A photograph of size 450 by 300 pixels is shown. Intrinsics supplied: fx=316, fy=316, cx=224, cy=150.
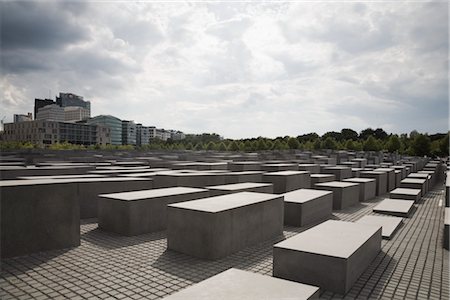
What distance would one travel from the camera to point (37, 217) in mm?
7602

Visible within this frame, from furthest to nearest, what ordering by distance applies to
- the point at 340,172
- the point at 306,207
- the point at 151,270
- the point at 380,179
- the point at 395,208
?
the point at 340,172 → the point at 380,179 → the point at 395,208 → the point at 306,207 → the point at 151,270

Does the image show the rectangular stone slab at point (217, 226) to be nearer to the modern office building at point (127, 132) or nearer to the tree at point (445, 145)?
the tree at point (445, 145)

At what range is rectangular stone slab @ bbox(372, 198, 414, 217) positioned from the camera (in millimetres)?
12812

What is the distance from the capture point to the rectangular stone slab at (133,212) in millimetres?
9383

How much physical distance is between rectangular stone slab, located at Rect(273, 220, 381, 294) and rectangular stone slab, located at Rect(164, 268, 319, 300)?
1495mm

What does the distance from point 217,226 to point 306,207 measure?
4893mm

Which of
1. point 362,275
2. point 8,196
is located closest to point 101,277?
point 8,196

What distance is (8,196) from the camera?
7.19m

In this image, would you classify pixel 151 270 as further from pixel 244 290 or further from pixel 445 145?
pixel 445 145

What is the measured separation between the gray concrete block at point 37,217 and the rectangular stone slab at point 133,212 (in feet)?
4.56

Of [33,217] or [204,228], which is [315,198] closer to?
[204,228]

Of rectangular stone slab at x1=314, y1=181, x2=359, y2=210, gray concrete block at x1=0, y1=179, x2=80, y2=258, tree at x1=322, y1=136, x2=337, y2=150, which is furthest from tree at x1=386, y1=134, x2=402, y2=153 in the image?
gray concrete block at x1=0, y1=179, x2=80, y2=258

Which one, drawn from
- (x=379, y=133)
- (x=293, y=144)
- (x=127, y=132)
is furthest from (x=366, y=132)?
(x=127, y=132)

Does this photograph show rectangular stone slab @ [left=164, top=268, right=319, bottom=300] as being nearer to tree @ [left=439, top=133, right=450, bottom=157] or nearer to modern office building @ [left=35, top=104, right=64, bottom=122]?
tree @ [left=439, top=133, right=450, bottom=157]
